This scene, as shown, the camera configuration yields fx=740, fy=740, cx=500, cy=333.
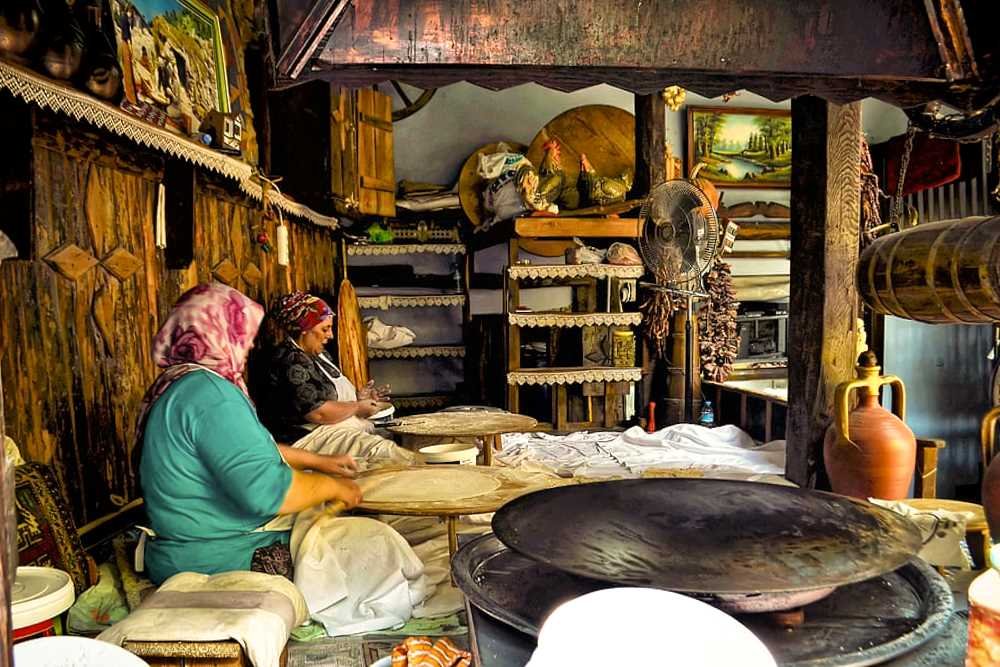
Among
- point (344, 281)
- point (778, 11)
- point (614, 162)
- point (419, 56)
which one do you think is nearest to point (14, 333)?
point (419, 56)

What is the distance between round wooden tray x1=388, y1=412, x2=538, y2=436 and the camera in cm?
511

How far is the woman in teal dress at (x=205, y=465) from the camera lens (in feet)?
9.30

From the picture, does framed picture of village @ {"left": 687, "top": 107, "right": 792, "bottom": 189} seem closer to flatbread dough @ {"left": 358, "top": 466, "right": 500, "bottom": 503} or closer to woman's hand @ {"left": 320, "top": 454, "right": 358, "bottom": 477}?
flatbread dough @ {"left": 358, "top": 466, "right": 500, "bottom": 503}

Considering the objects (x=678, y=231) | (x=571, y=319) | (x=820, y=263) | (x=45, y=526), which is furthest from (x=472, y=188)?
(x=45, y=526)

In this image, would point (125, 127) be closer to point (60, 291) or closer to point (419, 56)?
point (60, 291)

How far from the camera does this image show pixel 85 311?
11.4 feet

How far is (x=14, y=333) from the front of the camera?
2.96m

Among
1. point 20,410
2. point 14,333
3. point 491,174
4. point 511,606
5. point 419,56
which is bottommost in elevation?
point 511,606

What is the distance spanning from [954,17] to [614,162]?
749cm

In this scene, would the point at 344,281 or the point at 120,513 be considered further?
the point at 344,281

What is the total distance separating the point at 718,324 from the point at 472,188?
338 centimetres

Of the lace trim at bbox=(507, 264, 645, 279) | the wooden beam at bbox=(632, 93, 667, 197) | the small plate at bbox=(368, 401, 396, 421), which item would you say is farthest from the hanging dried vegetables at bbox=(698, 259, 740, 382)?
the small plate at bbox=(368, 401, 396, 421)

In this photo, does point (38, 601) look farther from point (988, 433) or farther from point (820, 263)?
point (820, 263)

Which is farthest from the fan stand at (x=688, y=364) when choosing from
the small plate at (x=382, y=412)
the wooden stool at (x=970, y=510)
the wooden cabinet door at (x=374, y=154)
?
the wooden stool at (x=970, y=510)
